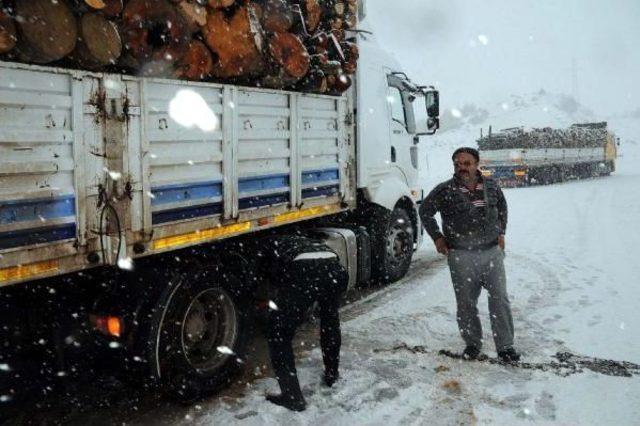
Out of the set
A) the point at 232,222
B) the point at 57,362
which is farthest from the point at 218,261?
the point at 57,362

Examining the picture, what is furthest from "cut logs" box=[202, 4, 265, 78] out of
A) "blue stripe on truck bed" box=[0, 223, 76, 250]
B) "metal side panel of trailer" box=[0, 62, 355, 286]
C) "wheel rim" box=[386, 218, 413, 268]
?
"wheel rim" box=[386, 218, 413, 268]

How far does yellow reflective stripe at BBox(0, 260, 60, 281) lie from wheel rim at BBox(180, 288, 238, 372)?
1.09 metres

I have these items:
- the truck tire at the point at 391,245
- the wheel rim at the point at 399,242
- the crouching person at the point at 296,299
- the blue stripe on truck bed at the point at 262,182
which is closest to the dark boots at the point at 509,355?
the crouching person at the point at 296,299

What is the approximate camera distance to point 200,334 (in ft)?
13.2

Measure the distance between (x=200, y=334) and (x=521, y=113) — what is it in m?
80.3

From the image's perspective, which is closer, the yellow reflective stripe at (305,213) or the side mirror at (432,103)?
the yellow reflective stripe at (305,213)

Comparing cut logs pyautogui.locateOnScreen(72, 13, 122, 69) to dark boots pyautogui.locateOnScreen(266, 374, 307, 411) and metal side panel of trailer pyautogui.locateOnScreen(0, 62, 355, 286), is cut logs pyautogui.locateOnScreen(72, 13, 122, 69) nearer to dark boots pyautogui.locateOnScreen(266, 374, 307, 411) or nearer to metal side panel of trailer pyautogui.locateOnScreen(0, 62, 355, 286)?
metal side panel of trailer pyautogui.locateOnScreen(0, 62, 355, 286)

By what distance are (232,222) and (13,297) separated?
1.53 m

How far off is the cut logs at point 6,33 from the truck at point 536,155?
17.8m

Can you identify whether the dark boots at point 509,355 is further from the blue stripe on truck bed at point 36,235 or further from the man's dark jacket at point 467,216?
the blue stripe on truck bed at point 36,235

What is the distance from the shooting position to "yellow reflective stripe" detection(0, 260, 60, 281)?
8.96 feet

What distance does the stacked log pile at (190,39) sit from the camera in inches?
112

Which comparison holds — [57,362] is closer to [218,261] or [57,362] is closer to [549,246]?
[218,261]

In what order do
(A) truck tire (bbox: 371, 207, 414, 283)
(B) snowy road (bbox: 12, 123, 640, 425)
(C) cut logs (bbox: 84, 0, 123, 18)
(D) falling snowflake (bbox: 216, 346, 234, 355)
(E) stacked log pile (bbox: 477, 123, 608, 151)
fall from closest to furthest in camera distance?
(C) cut logs (bbox: 84, 0, 123, 18) → (B) snowy road (bbox: 12, 123, 640, 425) → (D) falling snowflake (bbox: 216, 346, 234, 355) → (A) truck tire (bbox: 371, 207, 414, 283) → (E) stacked log pile (bbox: 477, 123, 608, 151)
